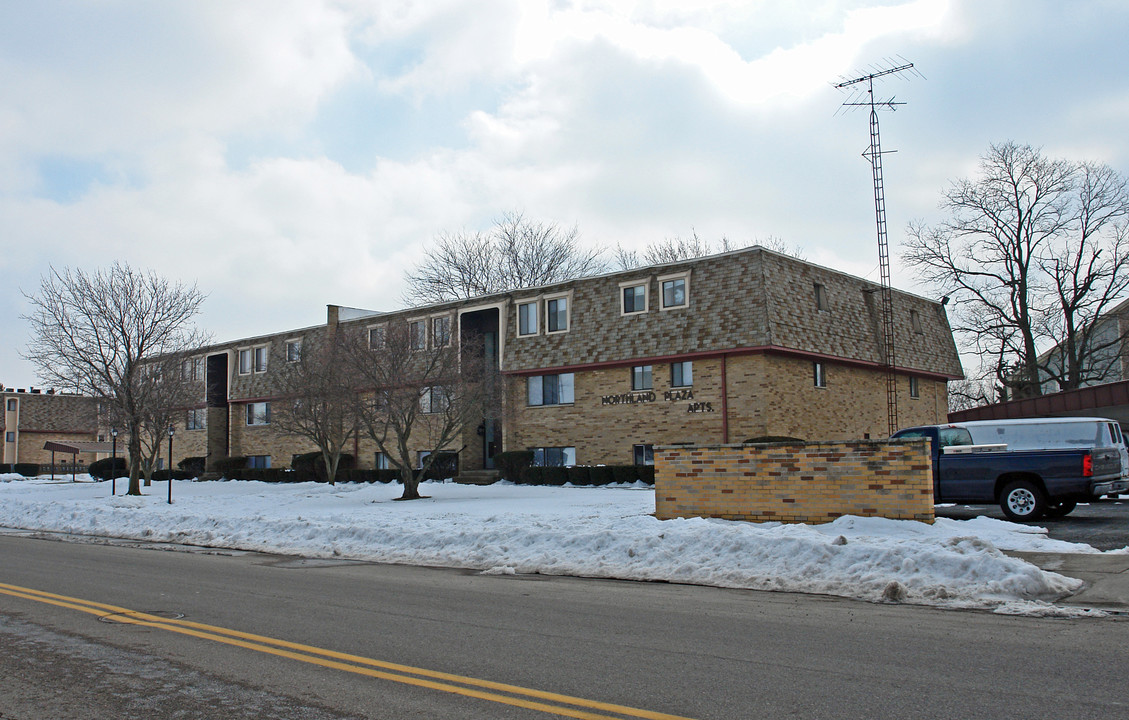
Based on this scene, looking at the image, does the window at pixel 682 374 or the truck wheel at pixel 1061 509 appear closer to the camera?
the truck wheel at pixel 1061 509

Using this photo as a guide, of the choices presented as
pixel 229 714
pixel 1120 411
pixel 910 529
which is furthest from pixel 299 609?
pixel 1120 411

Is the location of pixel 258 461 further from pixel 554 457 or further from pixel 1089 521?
pixel 1089 521

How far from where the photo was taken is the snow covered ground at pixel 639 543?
9969mm

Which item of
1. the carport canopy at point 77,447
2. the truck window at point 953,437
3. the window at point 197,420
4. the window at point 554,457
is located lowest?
the window at point 554,457

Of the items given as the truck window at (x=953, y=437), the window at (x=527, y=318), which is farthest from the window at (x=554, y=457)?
the truck window at (x=953, y=437)

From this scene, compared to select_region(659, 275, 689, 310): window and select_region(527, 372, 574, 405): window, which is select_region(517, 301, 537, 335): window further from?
select_region(659, 275, 689, 310): window

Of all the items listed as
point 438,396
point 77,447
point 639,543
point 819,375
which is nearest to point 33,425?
point 77,447

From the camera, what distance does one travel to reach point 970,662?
6.54 meters

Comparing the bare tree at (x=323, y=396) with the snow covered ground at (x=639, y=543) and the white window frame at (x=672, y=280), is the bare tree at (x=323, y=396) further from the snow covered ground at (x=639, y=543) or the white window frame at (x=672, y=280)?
the white window frame at (x=672, y=280)

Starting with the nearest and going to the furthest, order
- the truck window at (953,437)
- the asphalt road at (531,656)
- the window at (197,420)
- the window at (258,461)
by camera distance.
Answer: the asphalt road at (531,656)
the truck window at (953,437)
the window at (258,461)
the window at (197,420)

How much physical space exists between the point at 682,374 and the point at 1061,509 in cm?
1494

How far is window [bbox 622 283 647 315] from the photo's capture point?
31.6m

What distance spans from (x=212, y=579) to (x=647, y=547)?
5868 mm

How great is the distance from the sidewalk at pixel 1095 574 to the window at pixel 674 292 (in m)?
19.2
